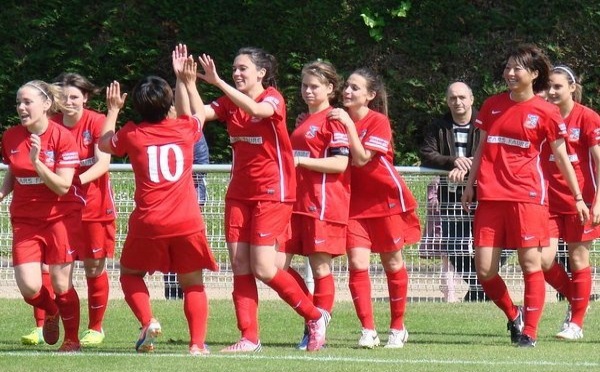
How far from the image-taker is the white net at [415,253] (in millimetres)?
12789

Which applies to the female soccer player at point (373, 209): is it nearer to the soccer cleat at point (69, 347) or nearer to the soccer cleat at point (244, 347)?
the soccer cleat at point (244, 347)

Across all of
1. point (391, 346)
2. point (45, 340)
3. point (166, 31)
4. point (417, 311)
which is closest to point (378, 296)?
point (417, 311)

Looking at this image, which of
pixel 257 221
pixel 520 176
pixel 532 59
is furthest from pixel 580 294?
A: pixel 257 221

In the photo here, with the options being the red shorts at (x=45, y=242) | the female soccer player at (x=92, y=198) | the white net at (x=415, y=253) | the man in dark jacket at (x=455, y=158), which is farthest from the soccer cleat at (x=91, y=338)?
the man in dark jacket at (x=455, y=158)

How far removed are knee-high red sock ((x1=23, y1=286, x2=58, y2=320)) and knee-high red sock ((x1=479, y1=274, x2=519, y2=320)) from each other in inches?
116

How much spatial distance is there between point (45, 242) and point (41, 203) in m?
0.26

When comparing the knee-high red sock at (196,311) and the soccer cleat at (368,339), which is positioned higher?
the knee-high red sock at (196,311)

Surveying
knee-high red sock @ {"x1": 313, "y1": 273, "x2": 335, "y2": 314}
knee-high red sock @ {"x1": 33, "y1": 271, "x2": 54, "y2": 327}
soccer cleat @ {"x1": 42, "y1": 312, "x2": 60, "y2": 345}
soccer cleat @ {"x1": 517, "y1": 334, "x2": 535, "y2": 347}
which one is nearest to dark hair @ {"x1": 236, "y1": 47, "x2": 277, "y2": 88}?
knee-high red sock @ {"x1": 313, "y1": 273, "x2": 335, "y2": 314}

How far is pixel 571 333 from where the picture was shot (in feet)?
35.1

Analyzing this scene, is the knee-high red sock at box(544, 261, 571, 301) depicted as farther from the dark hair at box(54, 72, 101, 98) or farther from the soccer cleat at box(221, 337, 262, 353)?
the dark hair at box(54, 72, 101, 98)

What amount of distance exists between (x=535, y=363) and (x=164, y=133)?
271cm

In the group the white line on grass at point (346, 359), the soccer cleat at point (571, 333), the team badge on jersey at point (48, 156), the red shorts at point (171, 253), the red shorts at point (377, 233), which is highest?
the team badge on jersey at point (48, 156)

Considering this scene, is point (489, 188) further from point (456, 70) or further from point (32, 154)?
point (456, 70)

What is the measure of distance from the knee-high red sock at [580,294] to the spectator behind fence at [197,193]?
3609 millimetres
